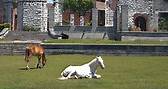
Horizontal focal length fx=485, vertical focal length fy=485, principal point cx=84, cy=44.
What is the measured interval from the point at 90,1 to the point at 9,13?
21.3 m

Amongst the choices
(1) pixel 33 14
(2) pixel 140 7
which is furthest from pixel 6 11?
(2) pixel 140 7

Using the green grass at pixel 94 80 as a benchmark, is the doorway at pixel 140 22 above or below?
above

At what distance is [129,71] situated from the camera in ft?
57.1

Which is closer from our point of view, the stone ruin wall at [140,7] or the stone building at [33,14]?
the stone building at [33,14]

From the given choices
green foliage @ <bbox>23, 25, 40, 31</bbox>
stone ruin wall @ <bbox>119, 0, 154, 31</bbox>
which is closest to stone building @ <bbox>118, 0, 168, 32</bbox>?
stone ruin wall @ <bbox>119, 0, 154, 31</bbox>

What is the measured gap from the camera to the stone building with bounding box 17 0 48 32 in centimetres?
5162

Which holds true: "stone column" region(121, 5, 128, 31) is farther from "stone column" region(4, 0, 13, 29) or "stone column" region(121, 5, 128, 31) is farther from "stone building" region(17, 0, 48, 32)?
"stone column" region(4, 0, 13, 29)

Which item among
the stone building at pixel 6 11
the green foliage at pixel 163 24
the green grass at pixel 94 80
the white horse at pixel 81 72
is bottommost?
the green grass at pixel 94 80

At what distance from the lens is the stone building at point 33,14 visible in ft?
169

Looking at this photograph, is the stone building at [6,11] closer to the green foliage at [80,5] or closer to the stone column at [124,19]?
the stone column at [124,19]

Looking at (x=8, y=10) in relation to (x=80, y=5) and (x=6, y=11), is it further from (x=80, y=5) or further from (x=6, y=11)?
(x=80, y=5)

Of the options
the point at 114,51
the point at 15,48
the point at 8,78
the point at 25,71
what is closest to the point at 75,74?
the point at 8,78

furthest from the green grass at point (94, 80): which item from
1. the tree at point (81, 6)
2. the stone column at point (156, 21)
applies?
the tree at point (81, 6)

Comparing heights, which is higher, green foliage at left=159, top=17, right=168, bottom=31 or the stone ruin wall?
the stone ruin wall
